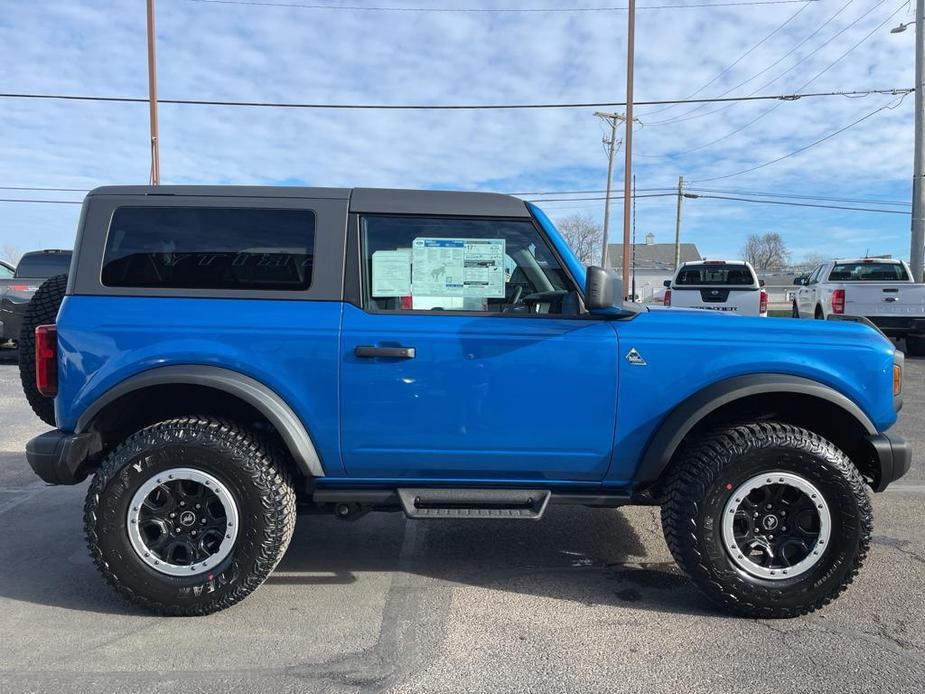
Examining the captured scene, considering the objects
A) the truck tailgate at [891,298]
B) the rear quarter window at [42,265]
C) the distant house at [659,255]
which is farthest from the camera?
the distant house at [659,255]

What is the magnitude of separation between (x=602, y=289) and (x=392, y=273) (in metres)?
1.03

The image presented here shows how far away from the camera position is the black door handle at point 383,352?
3.21 metres

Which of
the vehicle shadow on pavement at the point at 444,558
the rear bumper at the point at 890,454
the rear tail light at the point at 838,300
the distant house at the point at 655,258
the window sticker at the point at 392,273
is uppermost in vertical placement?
the distant house at the point at 655,258

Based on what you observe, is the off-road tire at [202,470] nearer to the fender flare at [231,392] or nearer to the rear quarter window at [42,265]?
the fender flare at [231,392]

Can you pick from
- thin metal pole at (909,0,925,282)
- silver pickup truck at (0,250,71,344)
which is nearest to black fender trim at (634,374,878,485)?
silver pickup truck at (0,250,71,344)

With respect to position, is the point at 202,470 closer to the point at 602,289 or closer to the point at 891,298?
the point at 602,289

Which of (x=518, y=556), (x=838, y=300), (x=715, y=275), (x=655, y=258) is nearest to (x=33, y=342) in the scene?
(x=518, y=556)

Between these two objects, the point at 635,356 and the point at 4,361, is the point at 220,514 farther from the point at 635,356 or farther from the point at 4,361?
the point at 4,361

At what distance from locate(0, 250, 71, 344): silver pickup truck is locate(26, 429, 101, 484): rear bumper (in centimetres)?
777

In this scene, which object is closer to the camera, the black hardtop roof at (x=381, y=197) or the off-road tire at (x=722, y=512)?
the off-road tire at (x=722, y=512)

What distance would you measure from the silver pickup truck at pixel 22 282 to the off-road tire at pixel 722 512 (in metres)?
9.83

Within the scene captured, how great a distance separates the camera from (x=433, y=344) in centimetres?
323

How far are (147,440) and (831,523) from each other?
129 inches

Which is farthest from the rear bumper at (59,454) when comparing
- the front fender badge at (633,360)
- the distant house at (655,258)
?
the distant house at (655,258)
